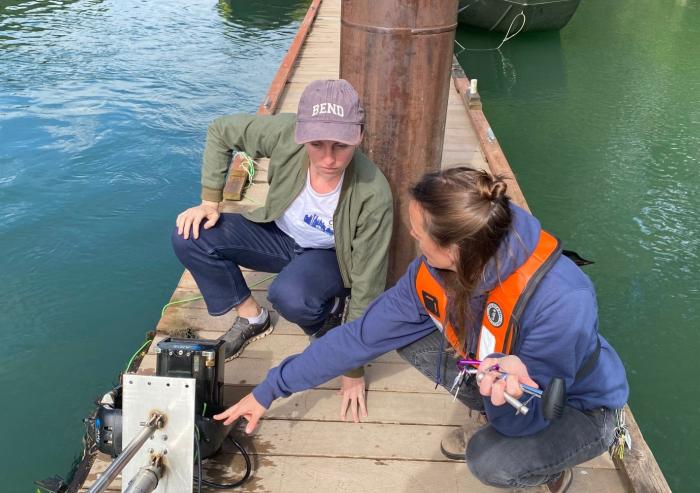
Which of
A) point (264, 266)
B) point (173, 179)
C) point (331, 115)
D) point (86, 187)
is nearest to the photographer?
point (331, 115)

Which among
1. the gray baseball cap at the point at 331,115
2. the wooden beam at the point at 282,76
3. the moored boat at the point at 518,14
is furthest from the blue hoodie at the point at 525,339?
the moored boat at the point at 518,14

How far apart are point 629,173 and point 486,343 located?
6.17m

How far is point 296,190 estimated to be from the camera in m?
2.43

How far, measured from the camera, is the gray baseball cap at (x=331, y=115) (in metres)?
2.07

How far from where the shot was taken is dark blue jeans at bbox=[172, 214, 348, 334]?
7.91 ft

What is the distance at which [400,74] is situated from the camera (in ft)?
7.61

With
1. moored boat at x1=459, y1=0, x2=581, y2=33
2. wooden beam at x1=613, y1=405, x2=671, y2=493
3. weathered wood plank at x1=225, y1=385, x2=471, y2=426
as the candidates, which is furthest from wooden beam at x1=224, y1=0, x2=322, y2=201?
moored boat at x1=459, y1=0, x2=581, y2=33

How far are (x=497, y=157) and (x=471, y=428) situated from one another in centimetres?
302

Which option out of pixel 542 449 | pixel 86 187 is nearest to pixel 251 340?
pixel 542 449

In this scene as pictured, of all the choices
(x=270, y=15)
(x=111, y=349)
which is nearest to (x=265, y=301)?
(x=111, y=349)

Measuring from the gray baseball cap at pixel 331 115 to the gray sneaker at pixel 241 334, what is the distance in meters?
1.02

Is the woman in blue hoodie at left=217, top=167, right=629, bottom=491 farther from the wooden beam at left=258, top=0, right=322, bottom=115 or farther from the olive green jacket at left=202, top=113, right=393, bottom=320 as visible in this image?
the wooden beam at left=258, top=0, right=322, bottom=115

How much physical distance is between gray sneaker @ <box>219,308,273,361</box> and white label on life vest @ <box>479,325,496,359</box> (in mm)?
1261

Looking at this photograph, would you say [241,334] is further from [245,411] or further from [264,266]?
[245,411]
